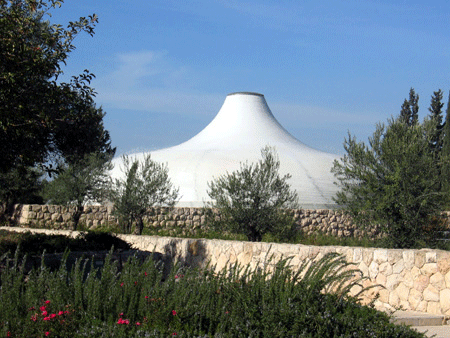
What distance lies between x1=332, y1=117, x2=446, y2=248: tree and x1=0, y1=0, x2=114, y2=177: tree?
723 centimetres

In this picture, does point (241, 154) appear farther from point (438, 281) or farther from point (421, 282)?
point (438, 281)

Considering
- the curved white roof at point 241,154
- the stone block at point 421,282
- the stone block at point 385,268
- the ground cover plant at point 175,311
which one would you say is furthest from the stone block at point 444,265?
the curved white roof at point 241,154

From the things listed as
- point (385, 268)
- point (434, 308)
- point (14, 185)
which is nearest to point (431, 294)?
point (434, 308)

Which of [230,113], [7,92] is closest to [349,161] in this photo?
[7,92]

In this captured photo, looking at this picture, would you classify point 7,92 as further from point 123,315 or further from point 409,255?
point 409,255

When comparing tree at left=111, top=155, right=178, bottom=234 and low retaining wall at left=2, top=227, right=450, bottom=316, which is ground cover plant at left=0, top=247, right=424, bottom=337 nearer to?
low retaining wall at left=2, top=227, right=450, bottom=316

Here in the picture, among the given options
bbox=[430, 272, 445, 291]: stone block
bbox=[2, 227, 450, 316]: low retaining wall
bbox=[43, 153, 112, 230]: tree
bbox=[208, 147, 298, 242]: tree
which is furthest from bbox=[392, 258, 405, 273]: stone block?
bbox=[43, 153, 112, 230]: tree

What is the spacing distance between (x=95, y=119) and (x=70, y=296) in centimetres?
673

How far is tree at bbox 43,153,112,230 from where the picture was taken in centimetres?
2109

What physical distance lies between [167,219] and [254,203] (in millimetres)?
5337

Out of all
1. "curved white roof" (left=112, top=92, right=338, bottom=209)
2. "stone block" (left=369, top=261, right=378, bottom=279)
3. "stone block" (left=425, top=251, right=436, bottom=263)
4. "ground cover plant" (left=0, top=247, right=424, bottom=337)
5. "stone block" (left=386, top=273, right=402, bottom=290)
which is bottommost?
"ground cover plant" (left=0, top=247, right=424, bottom=337)

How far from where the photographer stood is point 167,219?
20.1 metres

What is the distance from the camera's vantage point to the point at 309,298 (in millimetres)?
5684

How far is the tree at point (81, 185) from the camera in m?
21.1
